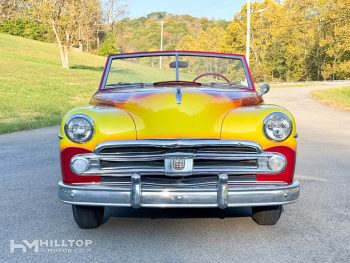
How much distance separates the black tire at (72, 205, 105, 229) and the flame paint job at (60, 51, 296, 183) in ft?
1.16

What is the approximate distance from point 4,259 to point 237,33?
5962 cm

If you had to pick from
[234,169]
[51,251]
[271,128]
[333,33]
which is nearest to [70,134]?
[51,251]

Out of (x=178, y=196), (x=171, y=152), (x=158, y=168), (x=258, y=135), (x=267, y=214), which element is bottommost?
(x=267, y=214)

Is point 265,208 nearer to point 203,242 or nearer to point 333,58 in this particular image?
point 203,242

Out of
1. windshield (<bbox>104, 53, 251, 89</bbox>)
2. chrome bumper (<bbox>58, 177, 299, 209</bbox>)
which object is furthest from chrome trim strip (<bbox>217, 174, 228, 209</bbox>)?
windshield (<bbox>104, 53, 251, 89</bbox>)

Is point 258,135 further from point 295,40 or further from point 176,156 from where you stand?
point 295,40

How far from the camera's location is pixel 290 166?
3.85 m

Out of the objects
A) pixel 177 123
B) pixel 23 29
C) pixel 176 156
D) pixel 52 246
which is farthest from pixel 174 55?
pixel 23 29

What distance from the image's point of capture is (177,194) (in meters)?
3.57

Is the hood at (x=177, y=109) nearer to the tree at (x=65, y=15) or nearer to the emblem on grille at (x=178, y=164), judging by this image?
the emblem on grille at (x=178, y=164)

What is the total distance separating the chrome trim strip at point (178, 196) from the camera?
141 inches

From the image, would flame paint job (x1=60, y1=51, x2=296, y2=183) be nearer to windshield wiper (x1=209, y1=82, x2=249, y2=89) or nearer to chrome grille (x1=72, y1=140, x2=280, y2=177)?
chrome grille (x1=72, y1=140, x2=280, y2=177)

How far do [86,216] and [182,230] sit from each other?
2.64 feet

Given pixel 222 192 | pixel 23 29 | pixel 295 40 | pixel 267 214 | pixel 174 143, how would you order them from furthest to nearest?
pixel 23 29 → pixel 295 40 → pixel 267 214 → pixel 174 143 → pixel 222 192
